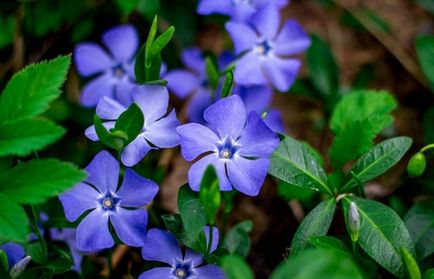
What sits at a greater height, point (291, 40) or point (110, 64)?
point (291, 40)

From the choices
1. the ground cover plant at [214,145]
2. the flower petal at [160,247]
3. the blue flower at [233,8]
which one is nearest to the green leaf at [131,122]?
the ground cover plant at [214,145]

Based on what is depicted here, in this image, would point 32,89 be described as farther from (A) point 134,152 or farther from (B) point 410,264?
(B) point 410,264

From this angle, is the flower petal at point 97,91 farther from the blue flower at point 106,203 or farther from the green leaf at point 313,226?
the green leaf at point 313,226

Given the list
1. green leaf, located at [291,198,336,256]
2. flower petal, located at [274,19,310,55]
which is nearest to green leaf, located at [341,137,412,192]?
green leaf, located at [291,198,336,256]

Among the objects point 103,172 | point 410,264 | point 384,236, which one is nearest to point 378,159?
point 384,236

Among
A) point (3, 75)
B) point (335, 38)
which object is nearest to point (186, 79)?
point (3, 75)
